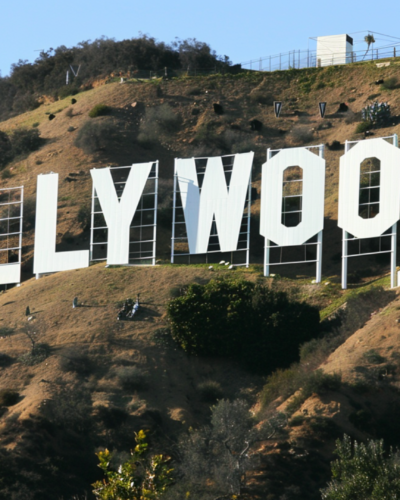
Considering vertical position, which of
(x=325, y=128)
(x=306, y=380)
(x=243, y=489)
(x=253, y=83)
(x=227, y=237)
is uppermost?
(x=253, y=83)

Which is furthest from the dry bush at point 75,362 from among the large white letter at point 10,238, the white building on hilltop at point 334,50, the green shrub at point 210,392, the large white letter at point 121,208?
the white building on hilltop at point 334,50

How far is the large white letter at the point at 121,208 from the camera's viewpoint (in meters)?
45.5

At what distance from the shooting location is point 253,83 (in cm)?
6919

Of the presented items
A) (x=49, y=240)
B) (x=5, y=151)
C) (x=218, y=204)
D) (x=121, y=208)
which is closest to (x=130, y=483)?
(x=218, y=204)

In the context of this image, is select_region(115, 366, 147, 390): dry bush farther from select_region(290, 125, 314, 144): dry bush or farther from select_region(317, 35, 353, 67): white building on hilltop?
select_region(317, 35, 353, 67): white building on hilltop

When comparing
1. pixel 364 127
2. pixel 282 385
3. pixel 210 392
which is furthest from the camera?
pixel 364 127

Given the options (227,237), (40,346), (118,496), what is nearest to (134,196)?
(227,237)

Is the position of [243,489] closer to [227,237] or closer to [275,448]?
[275,448]

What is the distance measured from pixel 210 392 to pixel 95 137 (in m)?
31.3

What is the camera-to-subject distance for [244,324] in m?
37.1

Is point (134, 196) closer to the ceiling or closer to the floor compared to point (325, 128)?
closer to the floor

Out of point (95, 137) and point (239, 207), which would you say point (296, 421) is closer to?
point (239, 207)

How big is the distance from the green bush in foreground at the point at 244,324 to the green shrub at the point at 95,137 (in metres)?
26.1

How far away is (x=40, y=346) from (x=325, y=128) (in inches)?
1233
